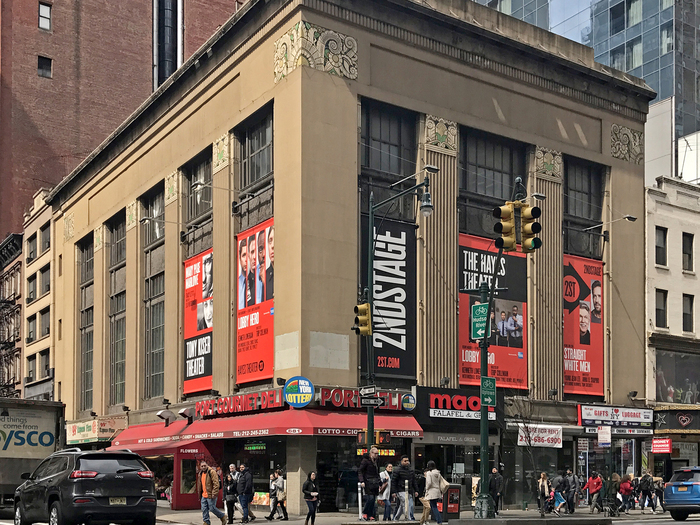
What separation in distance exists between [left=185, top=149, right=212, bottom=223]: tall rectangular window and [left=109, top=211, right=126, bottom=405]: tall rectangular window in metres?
9.13

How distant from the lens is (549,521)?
21781 millimetres

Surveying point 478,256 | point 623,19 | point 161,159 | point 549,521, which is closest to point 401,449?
point 478,256

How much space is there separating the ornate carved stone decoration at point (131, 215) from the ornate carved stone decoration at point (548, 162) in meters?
20.8

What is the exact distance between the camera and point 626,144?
47.4 metres

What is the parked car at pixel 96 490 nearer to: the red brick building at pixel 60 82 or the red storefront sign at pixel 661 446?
the red storefront sign at pixel 661 446

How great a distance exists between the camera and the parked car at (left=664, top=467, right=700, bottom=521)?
31.6 metres

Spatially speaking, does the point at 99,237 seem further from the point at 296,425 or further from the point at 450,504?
the point at 450,504

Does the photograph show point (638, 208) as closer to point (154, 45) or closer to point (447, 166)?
point (447, 166)

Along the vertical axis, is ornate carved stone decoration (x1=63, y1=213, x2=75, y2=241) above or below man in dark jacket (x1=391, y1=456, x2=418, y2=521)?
above

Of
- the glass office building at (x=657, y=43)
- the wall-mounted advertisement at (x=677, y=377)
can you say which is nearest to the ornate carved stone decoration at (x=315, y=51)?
the wall-mounted advertisement at (x=677, y=377)

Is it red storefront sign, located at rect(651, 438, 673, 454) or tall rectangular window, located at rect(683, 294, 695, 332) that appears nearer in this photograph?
red storefront sign, located at rect(651, 438, 673, 454)

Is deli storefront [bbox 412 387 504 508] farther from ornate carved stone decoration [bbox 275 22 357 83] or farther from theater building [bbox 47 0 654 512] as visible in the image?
ornate carved stone decoration [bbox 275 22 357 83]

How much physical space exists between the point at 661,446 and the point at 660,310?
7.48 metres

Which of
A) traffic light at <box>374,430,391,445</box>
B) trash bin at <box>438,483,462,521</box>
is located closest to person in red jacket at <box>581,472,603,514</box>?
trash bin at <box>438,483,462,521</box>
